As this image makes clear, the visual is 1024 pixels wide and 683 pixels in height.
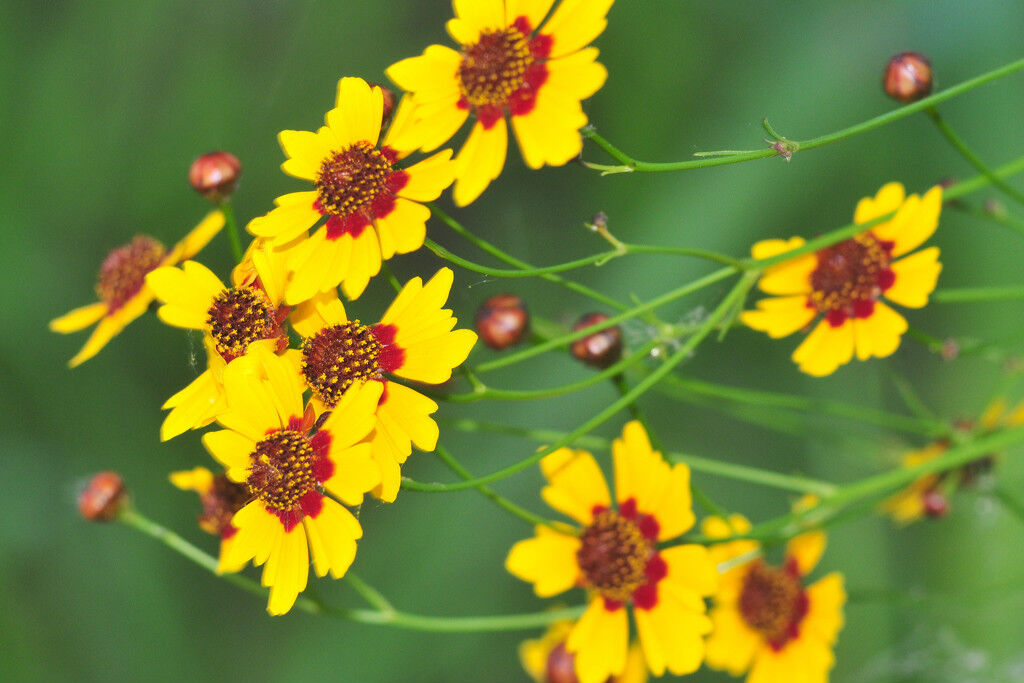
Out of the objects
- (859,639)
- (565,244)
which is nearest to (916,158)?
(565,244)

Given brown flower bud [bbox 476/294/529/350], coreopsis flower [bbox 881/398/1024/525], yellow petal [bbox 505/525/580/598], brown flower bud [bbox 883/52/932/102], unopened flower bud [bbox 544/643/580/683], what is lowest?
unopened flower bud [bbox 544/643/580/683]

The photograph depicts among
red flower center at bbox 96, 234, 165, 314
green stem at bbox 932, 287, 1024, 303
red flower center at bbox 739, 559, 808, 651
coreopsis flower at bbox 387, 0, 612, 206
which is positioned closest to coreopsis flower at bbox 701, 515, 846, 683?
red flower center at bbox 739, 559, 808, 651

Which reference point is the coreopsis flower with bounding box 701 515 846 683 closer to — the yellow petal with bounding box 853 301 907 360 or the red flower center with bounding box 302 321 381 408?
the yellow petal with bounding box 853 301 907 360

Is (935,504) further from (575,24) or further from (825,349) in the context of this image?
(575,24)

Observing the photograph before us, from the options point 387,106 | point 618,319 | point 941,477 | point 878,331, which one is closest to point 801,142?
point 618,319

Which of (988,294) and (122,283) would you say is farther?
(122,283)

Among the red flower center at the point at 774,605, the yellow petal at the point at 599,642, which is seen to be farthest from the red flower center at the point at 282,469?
the red flower center at the point at 774,605
